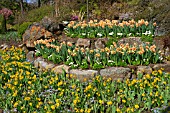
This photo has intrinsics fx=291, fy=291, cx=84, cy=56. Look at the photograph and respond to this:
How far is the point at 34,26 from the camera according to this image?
896 cm

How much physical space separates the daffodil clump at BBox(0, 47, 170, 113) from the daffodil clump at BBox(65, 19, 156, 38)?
7.41ft

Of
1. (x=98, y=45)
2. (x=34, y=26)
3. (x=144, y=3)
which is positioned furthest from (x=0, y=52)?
(x=144, y=3)

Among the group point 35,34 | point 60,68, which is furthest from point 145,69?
point 35,34

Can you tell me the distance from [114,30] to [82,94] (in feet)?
11.2

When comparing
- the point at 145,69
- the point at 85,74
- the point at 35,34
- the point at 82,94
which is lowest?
the point at 82,94

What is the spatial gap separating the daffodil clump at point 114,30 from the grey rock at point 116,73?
2.20 meters

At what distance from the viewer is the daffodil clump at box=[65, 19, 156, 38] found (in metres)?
7.90

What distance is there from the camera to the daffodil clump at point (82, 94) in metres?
4.56

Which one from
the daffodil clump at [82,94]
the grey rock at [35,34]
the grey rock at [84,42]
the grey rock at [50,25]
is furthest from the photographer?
the grey rock at [50,25]

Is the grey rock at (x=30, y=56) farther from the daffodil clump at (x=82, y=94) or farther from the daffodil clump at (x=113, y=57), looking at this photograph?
the daffodil clump at (x=82, y=94)

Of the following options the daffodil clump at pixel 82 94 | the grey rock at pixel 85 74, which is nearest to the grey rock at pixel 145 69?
the daffodil clump at pixel 82 94

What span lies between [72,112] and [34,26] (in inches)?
195

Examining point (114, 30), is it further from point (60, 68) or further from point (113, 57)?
point (60, 68)

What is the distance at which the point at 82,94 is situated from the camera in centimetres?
509
